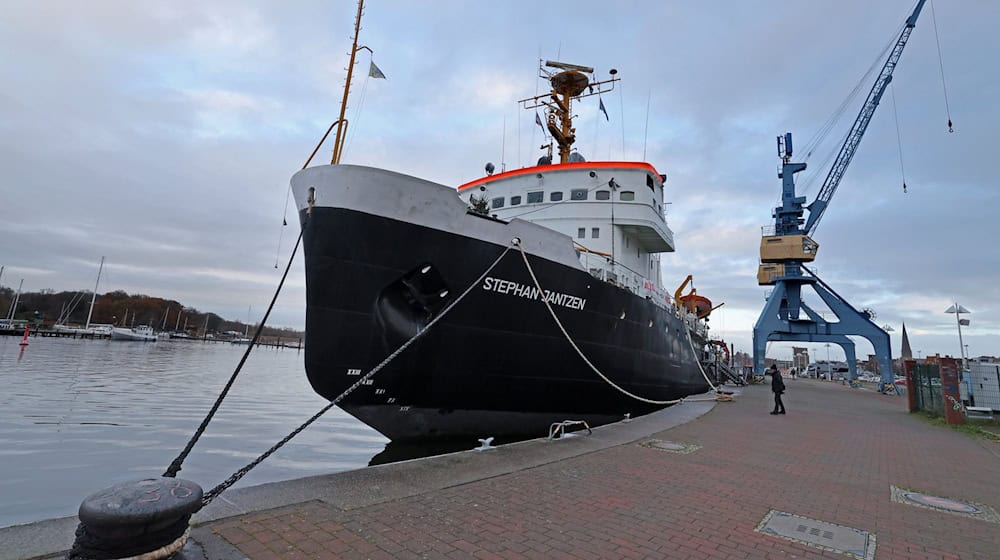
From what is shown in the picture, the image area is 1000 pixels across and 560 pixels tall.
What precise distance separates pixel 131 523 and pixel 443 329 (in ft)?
16.3

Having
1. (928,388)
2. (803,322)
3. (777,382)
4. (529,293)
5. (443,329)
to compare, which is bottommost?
(777,382)

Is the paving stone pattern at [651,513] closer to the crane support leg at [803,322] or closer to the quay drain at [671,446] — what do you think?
the quay drain at [671,446]

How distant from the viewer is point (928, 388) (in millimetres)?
14500

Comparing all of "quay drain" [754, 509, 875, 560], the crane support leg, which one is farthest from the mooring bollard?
the crane support leg

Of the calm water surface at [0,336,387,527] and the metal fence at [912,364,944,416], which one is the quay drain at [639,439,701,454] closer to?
the calm water surface at [0,336,387,527]

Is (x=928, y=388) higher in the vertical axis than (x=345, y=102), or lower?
lower

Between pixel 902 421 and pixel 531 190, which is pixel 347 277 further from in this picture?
pixel 902 421

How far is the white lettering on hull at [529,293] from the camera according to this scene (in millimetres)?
7527

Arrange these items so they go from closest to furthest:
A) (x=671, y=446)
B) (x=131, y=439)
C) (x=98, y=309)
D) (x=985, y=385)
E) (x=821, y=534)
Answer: (x=821, y=534) → (x=671, y=446) → (x=131, y=439) → (x=985, y=385) → (x=98, y=309)

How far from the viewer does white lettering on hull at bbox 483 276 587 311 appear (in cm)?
753

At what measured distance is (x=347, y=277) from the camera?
661 cm

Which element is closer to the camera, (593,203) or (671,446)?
(671,446)

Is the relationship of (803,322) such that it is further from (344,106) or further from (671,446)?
(344,106)

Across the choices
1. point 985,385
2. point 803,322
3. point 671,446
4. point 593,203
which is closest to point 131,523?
point 671,446
